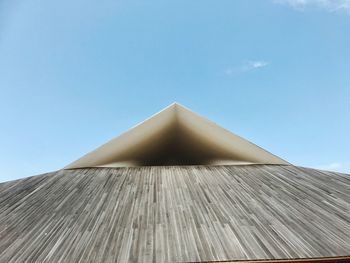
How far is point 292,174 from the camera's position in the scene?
3205 millimetres

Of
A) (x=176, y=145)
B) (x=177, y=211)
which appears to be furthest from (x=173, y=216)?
(x=176, y=145)

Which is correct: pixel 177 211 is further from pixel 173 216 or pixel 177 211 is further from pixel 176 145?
pixel 176 145

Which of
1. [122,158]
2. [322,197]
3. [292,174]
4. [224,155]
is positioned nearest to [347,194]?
[322,197]

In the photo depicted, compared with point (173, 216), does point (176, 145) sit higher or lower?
higher

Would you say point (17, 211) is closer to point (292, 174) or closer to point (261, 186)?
point (261, 186)

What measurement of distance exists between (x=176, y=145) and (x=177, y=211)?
8.13 feet

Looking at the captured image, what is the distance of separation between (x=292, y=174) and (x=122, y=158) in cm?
226

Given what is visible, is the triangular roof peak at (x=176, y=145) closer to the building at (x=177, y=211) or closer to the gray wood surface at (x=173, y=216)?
the building at (x=177, y=211)

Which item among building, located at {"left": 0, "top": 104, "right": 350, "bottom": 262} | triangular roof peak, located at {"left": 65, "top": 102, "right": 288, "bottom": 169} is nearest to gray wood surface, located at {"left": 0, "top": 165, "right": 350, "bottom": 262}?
building, located at {"left": 0, "top": 104, "right": 350, "bottom": 262}

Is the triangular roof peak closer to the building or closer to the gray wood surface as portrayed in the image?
the building

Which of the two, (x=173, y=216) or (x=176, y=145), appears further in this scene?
(x=176, y=145)

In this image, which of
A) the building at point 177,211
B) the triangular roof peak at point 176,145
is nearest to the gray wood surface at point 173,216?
the building at point 177,211

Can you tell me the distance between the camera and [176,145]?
4570 millimetres

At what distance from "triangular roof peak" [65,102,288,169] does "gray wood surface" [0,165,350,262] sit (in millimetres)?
435
